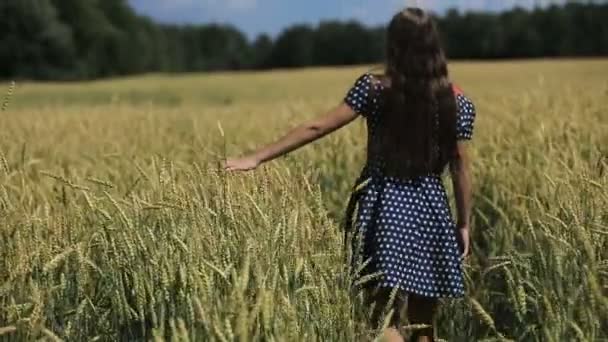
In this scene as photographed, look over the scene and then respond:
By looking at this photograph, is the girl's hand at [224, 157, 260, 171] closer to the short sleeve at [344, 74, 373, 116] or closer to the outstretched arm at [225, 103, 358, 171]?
the outstretched arm at [225, 103, 358, 171]

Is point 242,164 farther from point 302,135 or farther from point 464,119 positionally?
point 464,119

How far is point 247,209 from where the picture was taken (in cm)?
286

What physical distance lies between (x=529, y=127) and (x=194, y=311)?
3.92 meters

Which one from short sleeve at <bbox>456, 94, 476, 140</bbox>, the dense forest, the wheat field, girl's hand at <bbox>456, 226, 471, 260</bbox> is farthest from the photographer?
the dense forest

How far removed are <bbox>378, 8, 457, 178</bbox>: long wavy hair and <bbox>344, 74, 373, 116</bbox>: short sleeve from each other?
7 cm

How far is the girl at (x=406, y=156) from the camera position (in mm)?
3123

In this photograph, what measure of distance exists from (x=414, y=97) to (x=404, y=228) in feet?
1.54

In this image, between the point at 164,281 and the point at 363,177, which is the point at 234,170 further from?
the point at 164,281

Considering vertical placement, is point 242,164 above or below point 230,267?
above

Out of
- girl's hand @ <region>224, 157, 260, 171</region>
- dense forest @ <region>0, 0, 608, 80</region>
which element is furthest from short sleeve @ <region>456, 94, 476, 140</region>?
dense forest @ <region>0, 0, 608, 80</region>

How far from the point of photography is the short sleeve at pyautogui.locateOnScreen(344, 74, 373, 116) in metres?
3.17

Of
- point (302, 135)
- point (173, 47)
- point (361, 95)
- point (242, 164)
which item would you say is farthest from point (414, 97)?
point (173, 47)

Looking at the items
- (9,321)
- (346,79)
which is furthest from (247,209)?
(346,79)

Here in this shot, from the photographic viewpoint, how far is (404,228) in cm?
318
